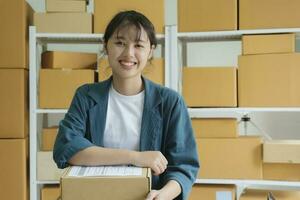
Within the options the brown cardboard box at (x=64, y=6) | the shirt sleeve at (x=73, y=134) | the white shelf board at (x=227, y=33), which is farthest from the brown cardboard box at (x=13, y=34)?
the shirt sleeve at (x=73, y=134)

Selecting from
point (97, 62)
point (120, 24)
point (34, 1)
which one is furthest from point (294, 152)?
point (34, 1)

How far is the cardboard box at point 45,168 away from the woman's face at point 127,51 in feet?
4.09

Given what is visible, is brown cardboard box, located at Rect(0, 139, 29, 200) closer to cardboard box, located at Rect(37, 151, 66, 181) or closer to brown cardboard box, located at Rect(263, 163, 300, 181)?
cardboard box, located at Rect(37, 151, 66, 181)

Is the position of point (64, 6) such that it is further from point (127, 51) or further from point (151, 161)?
point (151, 161)

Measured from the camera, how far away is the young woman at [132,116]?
3.12ft

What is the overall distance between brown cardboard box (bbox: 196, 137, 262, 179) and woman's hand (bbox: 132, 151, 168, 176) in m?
1.14

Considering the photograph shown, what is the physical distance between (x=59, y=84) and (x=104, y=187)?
1.40 metres

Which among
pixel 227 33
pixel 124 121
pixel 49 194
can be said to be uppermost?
pixel 227 33

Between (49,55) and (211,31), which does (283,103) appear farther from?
(49,55)

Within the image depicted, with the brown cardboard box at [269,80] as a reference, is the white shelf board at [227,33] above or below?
above

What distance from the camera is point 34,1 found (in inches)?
101

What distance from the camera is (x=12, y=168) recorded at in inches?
79.7

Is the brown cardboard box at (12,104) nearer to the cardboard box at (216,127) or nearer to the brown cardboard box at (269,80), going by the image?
the cardboard box at (216,127)

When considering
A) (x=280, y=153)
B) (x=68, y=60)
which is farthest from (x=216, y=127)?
(x=68, y=60)
